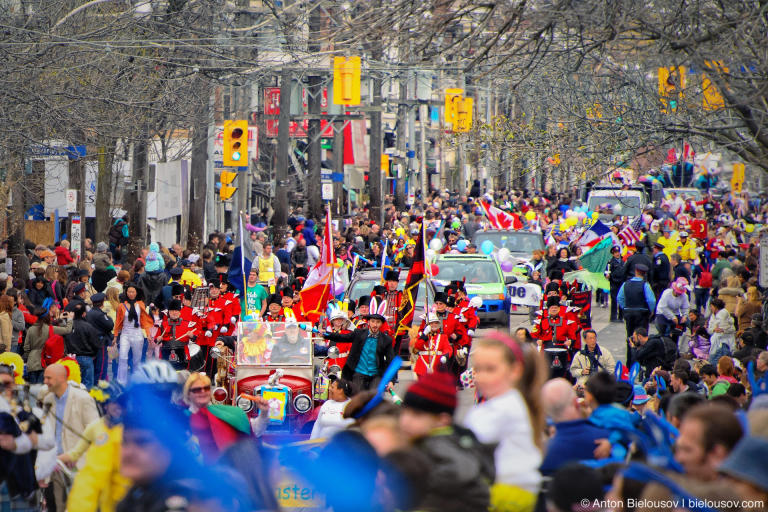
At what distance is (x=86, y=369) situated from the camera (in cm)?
1584

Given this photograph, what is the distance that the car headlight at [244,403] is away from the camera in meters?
13.0

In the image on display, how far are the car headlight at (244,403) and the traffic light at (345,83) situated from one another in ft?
45.2

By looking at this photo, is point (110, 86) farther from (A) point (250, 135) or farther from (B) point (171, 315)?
(A) point (250, 135)

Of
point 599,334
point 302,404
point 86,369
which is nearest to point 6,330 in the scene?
point 86,369

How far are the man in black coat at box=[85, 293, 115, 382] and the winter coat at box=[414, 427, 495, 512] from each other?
1163 centimetres

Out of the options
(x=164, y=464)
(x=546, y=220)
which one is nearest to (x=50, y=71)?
(x=164, y=464)

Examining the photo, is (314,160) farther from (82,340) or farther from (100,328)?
(82,340)

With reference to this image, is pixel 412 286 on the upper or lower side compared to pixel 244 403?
upper

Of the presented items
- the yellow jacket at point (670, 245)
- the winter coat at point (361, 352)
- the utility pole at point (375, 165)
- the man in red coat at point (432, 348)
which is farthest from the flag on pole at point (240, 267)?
the utility pole at point (375, 165)

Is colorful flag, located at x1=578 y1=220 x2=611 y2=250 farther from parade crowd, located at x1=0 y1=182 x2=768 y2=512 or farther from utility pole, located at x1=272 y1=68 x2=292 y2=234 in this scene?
utility pole, located at x1=272 y1=68 x2=292 y2=234

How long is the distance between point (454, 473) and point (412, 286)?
38.7ft

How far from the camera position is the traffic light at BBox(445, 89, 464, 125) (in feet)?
134

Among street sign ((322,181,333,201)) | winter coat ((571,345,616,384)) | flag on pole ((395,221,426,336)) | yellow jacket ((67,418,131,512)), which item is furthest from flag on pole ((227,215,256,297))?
street sign ((322,181,333,201))

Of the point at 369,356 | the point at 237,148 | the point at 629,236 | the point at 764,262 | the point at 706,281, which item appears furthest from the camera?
the point at 237,148
